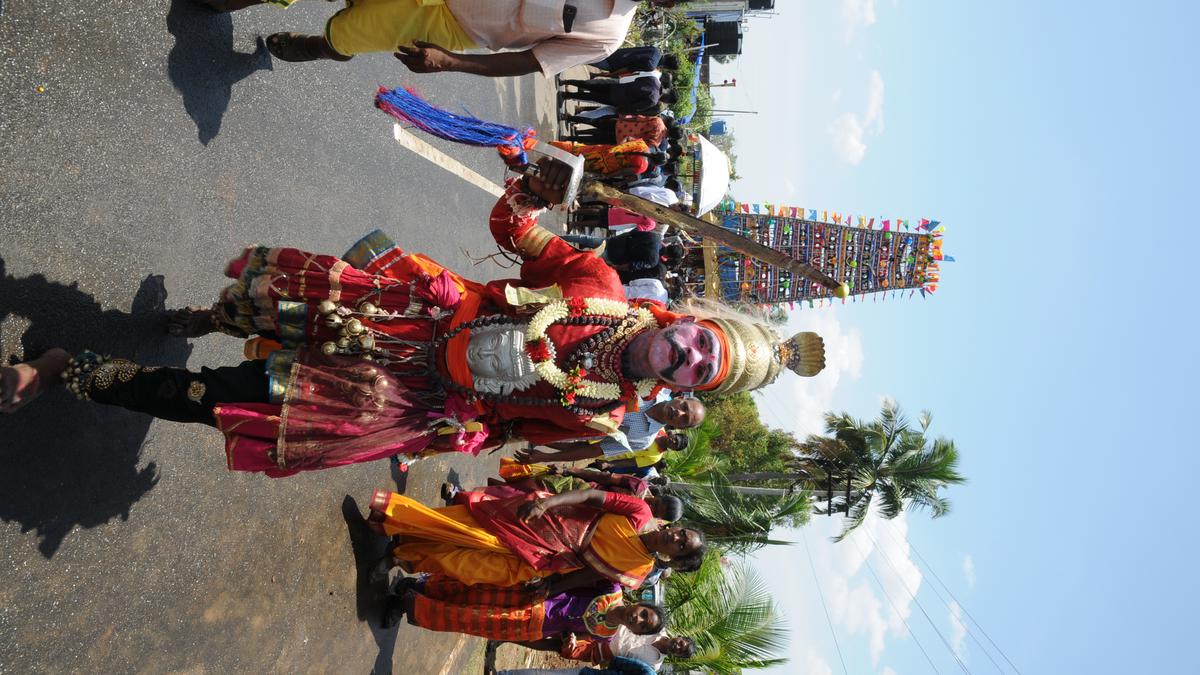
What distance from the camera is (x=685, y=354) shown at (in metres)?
2.87

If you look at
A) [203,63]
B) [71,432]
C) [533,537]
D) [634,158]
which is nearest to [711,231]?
[533,537]

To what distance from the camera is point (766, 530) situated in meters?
8.18

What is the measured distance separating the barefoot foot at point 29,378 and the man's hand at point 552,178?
215 cm

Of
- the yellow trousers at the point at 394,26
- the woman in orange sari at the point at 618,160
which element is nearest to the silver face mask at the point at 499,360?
the yellow trousers at the point at 394,26

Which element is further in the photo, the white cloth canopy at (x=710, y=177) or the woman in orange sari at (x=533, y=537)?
the white cloth canopy at (x=710, y=177)

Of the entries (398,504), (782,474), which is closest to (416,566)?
(398,504)

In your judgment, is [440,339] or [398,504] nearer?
[440,339]

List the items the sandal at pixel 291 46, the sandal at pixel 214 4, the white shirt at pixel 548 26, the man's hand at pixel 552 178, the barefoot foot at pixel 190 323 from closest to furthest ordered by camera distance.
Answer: the man's hand at pixel 552 178, the white shirt at pixel 548 26, the barefoot foot at pixel 190 323, the sandal at pixel 214 4, the sandal at pixel 291 46

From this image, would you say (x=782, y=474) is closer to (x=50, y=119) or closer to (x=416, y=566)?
(x=416, y=566)

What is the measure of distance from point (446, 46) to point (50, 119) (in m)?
1.73

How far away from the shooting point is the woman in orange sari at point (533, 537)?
4684 millimetres

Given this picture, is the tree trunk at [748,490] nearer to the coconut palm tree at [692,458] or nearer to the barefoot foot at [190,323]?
the coconut palm tree at [692,458]

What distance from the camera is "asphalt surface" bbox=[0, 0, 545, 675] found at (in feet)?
9.51

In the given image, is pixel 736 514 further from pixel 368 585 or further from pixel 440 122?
pixel 440 122
